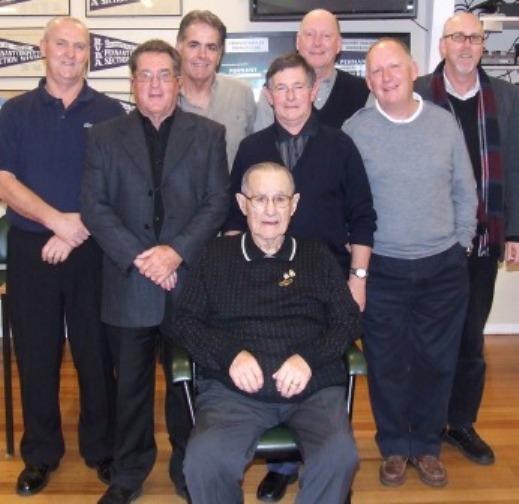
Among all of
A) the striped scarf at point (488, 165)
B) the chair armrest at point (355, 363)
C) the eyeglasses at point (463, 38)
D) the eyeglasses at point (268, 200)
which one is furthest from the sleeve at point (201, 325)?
the eyeglasses at point (463, 38)

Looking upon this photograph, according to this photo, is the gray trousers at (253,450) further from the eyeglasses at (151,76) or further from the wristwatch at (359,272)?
the eyeglasses at (151,76)

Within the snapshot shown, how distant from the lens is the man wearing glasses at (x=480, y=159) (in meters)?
3.00

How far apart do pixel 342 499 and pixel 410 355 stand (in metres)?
0.90

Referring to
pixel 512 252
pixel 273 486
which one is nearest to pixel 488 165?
pixel 512 252

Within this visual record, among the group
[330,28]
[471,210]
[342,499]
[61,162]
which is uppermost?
[330,28]

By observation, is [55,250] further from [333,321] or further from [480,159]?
[480,159]

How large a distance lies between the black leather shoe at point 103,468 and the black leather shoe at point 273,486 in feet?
1.93

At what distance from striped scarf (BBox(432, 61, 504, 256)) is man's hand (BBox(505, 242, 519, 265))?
0.43 feet

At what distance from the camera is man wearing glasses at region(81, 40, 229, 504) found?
255 cm

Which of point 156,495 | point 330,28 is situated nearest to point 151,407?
point 156,495

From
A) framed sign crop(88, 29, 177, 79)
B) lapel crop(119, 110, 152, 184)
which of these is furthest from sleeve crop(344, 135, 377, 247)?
framed sign crop(88, 29, 177, 79)

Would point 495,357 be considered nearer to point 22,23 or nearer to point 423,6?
point 423,6

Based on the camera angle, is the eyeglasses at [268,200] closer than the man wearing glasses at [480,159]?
Yes

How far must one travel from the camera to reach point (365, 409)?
3.74 metres
